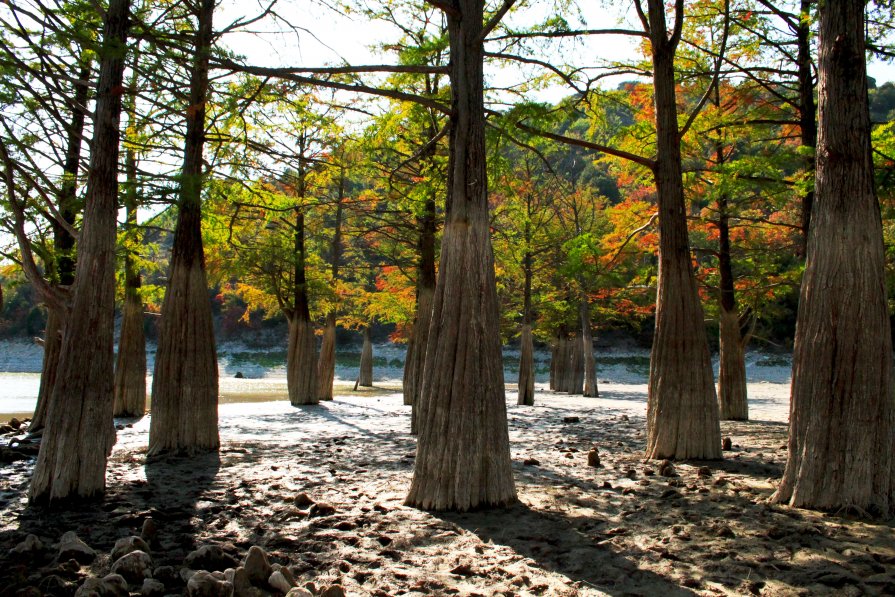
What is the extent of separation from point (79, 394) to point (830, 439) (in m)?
7.44

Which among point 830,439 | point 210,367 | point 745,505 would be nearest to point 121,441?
point 210,367

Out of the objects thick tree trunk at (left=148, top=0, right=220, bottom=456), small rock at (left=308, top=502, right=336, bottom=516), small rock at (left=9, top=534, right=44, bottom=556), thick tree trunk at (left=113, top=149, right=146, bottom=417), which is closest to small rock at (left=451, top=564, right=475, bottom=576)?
small rock at (left=308, top=502, right=336, bottom=516)

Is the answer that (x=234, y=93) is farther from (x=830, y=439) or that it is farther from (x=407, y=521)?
(x=830, y=439)

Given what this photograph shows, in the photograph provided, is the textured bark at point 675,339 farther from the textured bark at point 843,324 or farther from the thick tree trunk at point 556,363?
the thick tree trunk at point 556,363

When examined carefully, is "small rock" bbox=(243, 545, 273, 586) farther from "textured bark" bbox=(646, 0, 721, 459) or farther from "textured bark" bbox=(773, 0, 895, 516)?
"textured bark" bbox=(646, 0, 721, 459)

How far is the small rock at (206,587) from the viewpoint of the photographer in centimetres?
422

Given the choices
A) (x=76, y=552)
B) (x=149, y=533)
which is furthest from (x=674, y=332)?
(x=76, y=552)

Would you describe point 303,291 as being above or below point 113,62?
below

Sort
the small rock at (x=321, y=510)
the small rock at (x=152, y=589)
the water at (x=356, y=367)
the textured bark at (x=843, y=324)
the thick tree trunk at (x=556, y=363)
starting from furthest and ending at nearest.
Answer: the water at (x=356, y=367), the thick tree trunk at (x=556, y=363), the small rock at (x=321, y=510), the textured bark at (x=843, y=324), the small rock at (x=152, y=589)

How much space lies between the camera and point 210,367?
10555 millimetres

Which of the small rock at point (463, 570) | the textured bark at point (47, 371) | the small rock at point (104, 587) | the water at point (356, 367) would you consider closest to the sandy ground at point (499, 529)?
the small rock at point (463, 570)

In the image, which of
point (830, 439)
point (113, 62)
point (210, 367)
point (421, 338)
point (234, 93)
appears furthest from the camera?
point (421, 338)

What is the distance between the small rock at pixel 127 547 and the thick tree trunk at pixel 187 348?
5190mm

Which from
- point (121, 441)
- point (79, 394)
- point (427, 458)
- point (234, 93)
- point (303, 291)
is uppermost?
point (234, 93)
